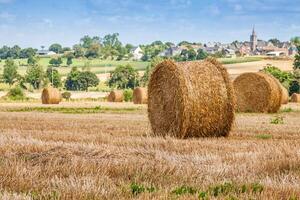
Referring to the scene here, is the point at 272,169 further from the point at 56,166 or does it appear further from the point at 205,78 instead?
the point at 205,78

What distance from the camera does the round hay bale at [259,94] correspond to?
32844 mm

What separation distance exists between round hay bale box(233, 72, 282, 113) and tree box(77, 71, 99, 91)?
3343 inches

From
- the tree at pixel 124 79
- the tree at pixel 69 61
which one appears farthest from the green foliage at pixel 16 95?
the tree at pixel 69 61

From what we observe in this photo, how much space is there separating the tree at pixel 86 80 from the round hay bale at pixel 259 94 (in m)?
84.9

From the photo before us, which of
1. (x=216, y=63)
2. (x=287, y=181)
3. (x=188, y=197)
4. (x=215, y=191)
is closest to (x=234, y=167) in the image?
(x=287, y=181)

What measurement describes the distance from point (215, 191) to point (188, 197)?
0.70 m

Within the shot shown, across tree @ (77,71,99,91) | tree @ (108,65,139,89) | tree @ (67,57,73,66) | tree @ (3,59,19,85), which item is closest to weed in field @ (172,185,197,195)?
tree @ (108,65,139,89)

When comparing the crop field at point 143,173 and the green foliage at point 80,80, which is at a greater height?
the crop field at point 143,173

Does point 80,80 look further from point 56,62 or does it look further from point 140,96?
point 140,96

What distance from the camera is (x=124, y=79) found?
115m

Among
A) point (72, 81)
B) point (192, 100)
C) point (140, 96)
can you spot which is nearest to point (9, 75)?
point (72, 81)

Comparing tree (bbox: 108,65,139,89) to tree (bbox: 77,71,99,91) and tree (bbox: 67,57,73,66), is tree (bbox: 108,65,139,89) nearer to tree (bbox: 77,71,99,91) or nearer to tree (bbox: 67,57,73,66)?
tree (bbox: 77,71,99,91)

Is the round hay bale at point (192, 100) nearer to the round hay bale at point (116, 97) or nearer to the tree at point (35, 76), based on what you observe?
the round hay bale at point (116, 97)

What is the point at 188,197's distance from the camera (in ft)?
19.1
